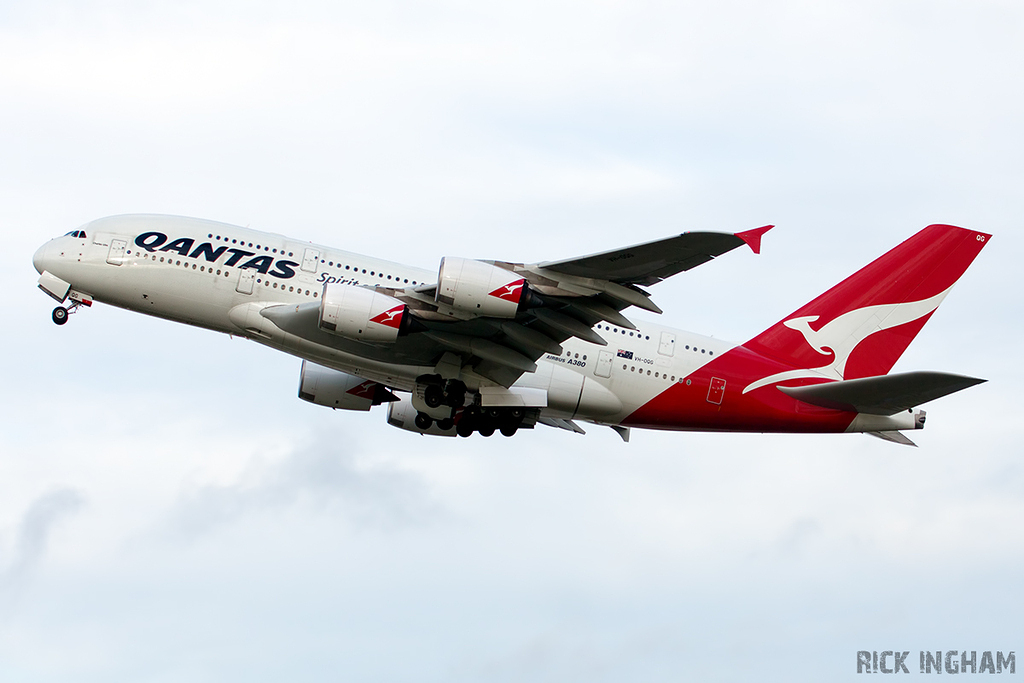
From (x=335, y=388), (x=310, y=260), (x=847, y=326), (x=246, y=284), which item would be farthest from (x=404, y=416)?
(x=847, y=326)

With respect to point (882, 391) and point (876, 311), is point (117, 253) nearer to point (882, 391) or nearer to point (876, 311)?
point (882, 391)

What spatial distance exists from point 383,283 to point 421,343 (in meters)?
2.19

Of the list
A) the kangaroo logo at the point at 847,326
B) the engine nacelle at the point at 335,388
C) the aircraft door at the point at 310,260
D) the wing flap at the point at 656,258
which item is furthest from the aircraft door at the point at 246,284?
the kangaroo logo at the point at 847,326

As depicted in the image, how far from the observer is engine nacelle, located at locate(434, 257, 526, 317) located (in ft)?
93.2

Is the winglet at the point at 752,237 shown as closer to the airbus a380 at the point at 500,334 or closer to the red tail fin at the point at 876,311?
the airbus a380 at the point at 500,334

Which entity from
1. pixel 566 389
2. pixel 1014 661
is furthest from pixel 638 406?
pixel 1014 661

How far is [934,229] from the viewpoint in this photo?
1496 inches

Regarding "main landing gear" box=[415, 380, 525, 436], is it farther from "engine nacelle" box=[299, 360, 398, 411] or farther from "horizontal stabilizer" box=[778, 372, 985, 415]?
"horizontal stabilizer" box=[778, 372, 985, 415]

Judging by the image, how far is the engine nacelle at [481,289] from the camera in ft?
93.2

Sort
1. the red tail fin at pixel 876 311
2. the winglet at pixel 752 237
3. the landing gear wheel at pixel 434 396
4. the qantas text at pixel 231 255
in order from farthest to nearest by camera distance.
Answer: the red tail fin at pixel 876 311
the landing gear wheel at pixel 434 396
the qantas text at pixel 231 255
the winglet at pixel 752 237

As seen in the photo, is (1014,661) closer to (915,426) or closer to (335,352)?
(915,426)

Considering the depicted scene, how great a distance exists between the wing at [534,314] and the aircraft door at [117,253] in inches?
189

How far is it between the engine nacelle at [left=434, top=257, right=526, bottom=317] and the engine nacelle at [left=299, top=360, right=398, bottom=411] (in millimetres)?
9406

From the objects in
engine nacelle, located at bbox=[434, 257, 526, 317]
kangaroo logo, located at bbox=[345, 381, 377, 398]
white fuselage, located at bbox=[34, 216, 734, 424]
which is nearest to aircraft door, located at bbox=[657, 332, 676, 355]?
white fuselage, located at bbox=[34, 216, 734, 424]
